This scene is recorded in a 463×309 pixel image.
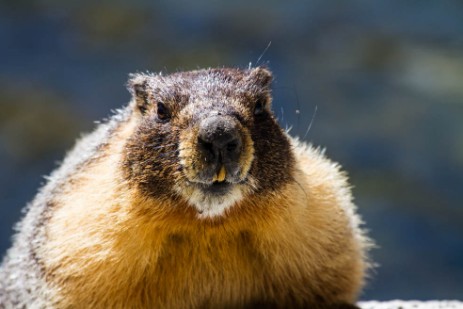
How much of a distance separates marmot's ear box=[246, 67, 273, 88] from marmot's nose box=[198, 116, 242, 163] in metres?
0.51

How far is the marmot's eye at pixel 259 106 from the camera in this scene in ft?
9.95

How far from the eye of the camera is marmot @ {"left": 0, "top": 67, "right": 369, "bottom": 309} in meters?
2.78

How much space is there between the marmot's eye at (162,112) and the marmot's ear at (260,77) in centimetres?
37

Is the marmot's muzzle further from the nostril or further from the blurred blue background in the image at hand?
the blurred blue background

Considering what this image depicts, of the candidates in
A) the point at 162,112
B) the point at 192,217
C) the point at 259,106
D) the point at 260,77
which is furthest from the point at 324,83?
the point at 192,217

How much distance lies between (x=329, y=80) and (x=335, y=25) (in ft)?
1.83

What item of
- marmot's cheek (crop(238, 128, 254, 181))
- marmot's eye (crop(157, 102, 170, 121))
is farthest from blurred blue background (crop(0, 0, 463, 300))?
marmot's cheek (crop(238, 128, 254, 181))

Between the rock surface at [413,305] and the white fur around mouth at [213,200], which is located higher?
the rock surface at [413,305]

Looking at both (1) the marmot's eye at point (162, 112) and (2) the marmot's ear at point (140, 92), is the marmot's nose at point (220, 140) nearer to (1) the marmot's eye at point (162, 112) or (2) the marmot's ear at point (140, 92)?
(1) the marmot's eye at point (162, 112)

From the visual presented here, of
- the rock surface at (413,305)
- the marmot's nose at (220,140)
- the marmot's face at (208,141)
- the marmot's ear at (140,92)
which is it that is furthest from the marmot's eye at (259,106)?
the rock surface at (413,305)

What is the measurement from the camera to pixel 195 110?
9.36ft

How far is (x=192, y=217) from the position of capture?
2861mm

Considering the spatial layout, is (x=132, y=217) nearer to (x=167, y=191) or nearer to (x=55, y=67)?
(x=167, y=191)

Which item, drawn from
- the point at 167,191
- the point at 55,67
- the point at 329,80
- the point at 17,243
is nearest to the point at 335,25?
the point at 329,80
